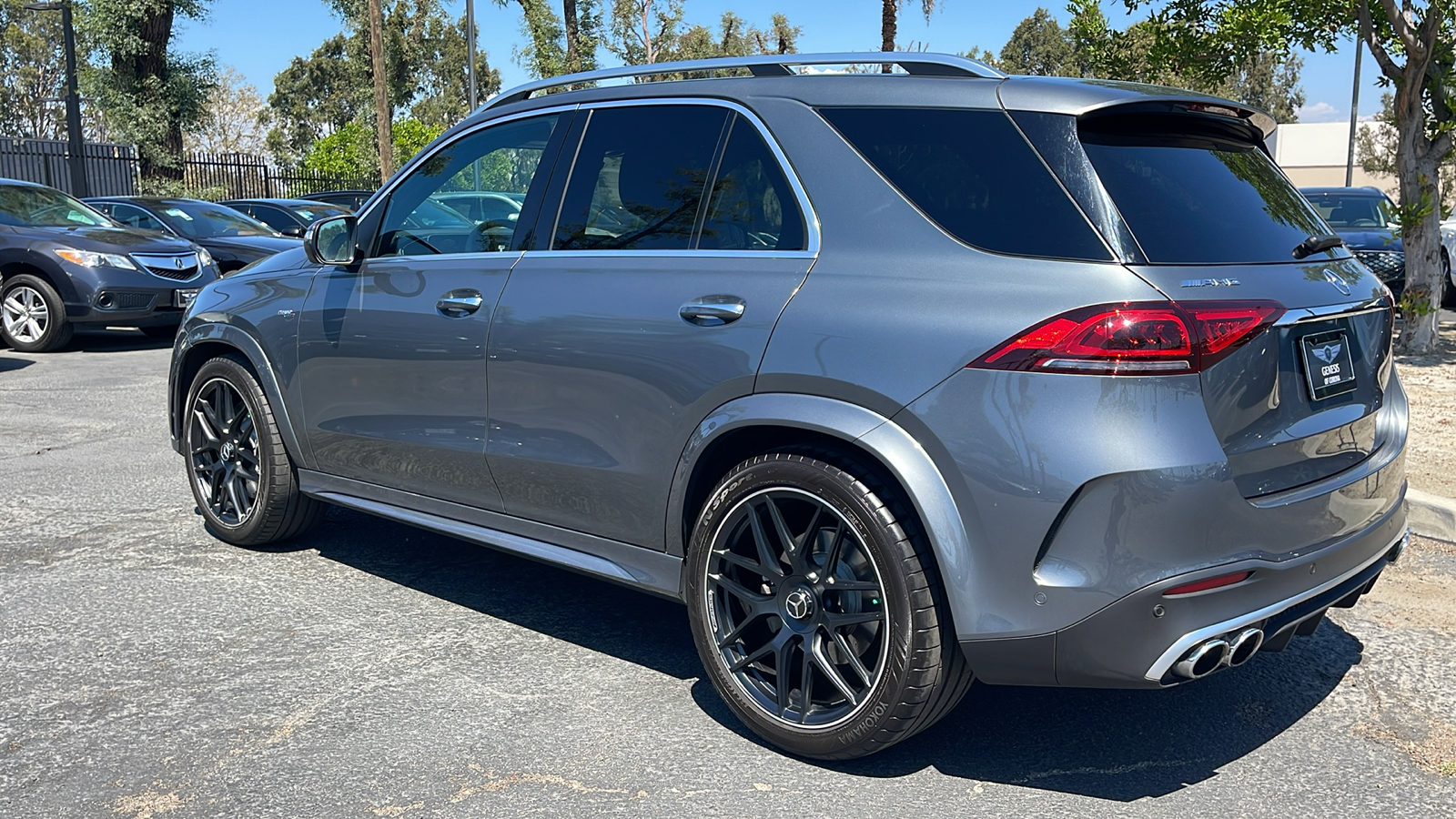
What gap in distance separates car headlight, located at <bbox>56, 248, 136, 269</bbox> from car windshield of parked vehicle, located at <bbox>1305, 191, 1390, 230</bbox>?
14364 millimetres

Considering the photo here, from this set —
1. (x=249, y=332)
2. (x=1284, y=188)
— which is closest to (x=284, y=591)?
(x=249, y=332)

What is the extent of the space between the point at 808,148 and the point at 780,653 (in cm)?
141

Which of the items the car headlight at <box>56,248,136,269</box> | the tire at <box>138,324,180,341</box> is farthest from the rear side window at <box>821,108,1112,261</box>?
the tire at <box>138,324,180,341</box>

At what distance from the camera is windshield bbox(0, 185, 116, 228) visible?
44.0ft

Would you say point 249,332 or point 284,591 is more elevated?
point 249,332

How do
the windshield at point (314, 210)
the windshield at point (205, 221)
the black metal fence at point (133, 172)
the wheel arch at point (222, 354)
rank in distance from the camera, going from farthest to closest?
the black metal fence at point (133, 172), the windshield at point (314, 210), the windshield at point (205, 221), the wheel arch at point (222, 354)

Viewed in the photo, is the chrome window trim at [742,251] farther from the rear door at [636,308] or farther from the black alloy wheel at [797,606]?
the black alloy wheel at [797,606]

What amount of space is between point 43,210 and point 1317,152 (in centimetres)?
5912

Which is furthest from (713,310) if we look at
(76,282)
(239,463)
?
(76,282)

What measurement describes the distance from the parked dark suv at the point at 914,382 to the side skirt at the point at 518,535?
15mm

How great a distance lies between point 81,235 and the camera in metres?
13.1

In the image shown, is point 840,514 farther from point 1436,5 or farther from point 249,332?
point 1436,5

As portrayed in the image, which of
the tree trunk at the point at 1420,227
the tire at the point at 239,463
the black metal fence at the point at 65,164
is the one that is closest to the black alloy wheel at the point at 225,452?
the tire at the point at 239,463

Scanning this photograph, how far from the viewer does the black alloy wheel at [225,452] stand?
542 centimetres
